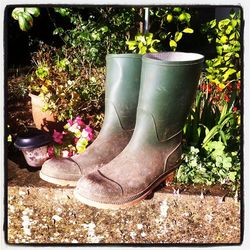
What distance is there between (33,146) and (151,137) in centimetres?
64

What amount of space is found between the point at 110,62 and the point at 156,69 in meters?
0.37

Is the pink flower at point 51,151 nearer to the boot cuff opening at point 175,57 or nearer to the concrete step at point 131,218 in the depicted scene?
the concrete step at point 131,218

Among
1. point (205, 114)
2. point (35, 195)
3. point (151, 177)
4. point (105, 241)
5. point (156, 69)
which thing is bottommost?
point (105, 241)

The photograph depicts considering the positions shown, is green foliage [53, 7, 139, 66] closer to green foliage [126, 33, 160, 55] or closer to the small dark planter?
green foliage [126, 33, 160, 55]

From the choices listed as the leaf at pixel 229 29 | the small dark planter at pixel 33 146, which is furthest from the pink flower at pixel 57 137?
the leaf at pixel 229 29

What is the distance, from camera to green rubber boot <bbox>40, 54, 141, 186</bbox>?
80.0 inches

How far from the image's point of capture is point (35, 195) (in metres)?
2.11

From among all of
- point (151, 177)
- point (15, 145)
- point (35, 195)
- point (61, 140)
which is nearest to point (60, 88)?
point (61, 140)

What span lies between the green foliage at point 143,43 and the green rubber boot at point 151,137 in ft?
1.57

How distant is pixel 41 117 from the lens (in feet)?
8.55

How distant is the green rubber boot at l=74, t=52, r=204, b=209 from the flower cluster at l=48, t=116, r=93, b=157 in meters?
0.45

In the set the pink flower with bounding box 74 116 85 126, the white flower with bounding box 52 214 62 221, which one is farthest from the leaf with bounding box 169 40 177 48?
the white flower with bounding box 52 214 62 221

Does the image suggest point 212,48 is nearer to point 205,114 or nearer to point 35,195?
point 205,114

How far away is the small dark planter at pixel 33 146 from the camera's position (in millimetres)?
2197
